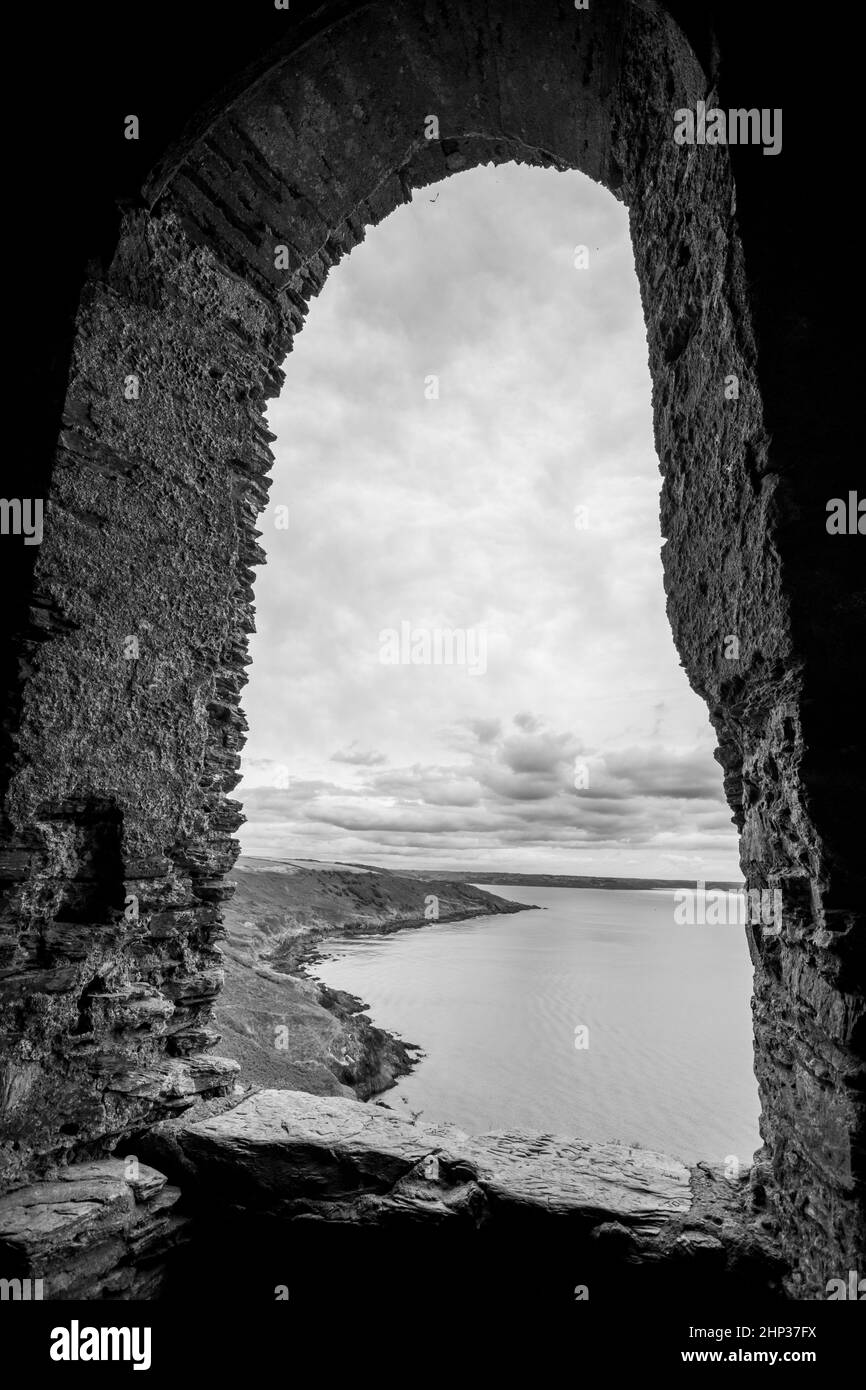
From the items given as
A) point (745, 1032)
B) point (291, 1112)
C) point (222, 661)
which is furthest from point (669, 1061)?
point (222, 661)

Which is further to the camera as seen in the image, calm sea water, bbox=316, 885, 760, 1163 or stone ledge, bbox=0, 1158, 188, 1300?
calm sea water, bbox=316, 885, 760, 1163

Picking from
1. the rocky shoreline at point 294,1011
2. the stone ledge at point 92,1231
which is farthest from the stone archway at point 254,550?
the rocky shoreline at point 294,1011

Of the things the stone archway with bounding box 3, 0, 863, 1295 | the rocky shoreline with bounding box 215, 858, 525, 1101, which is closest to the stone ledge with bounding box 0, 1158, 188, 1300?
the stone archway with bounding box 3, 0, 863, 1295

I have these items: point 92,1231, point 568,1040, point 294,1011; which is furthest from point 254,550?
point 568,1040

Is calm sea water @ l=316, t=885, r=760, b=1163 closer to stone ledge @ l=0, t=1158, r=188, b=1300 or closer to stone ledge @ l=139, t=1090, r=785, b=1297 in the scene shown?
stone ledge @ l=139, t=1090, r=785, b=1297

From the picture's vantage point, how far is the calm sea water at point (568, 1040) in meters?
9.75

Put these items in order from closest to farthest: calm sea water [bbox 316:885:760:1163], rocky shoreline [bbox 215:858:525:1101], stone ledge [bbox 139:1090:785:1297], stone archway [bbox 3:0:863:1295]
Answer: stone archway [bbox 3:0:863:1295] < stone ledge [bbox 139:1090:785:1297] < rocky shoreline [bbox 215:858:525:1101] < calm sea water [bbox 316:885:760:1163]

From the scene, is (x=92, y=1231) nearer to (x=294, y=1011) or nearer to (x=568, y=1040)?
(x=294, y=1011)

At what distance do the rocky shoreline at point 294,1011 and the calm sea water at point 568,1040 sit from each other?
686mm

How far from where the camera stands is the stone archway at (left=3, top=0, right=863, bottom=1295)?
196 cm

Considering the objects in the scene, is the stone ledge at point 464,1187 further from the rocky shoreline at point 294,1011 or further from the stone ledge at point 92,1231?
the rocky shoreline at point 294,1011

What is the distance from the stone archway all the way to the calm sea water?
2.43m

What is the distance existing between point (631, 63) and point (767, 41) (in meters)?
1.13

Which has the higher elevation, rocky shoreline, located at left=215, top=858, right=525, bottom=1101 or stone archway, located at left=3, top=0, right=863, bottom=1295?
stone archway, located at left=3, top=0, right=863, bottom=1295
